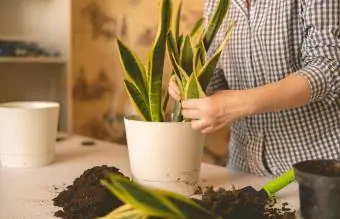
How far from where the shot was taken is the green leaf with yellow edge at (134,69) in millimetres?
844

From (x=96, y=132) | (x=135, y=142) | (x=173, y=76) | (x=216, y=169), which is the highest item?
(x=173, y=76)

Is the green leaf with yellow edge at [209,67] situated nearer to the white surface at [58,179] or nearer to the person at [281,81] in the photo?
the person at [281,81]

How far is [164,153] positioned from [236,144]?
423 mm

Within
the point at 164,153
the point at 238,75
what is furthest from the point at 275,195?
the point at 238,75

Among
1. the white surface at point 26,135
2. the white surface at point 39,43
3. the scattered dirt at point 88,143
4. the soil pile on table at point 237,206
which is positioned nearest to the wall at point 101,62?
the white surface at point 39,43

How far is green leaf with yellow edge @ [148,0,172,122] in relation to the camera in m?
0.83

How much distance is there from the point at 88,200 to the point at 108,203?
28 mm

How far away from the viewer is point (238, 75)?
3.79 ft

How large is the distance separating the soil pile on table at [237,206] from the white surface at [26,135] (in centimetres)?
51

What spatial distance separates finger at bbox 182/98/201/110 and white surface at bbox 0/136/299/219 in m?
0.20

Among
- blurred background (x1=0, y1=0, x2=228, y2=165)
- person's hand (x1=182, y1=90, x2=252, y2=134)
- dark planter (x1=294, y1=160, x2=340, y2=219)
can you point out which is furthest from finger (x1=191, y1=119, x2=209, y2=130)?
blurred background (x1=0, y1=0, x2=228, y2=165)

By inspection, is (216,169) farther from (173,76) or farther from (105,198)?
(105,198)

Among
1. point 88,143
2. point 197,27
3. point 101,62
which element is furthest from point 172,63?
point 101,62

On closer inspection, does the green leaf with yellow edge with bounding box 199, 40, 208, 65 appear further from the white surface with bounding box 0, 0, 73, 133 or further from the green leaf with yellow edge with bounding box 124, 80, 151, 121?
the white surface with bounding box 0, 0, 73, 133
